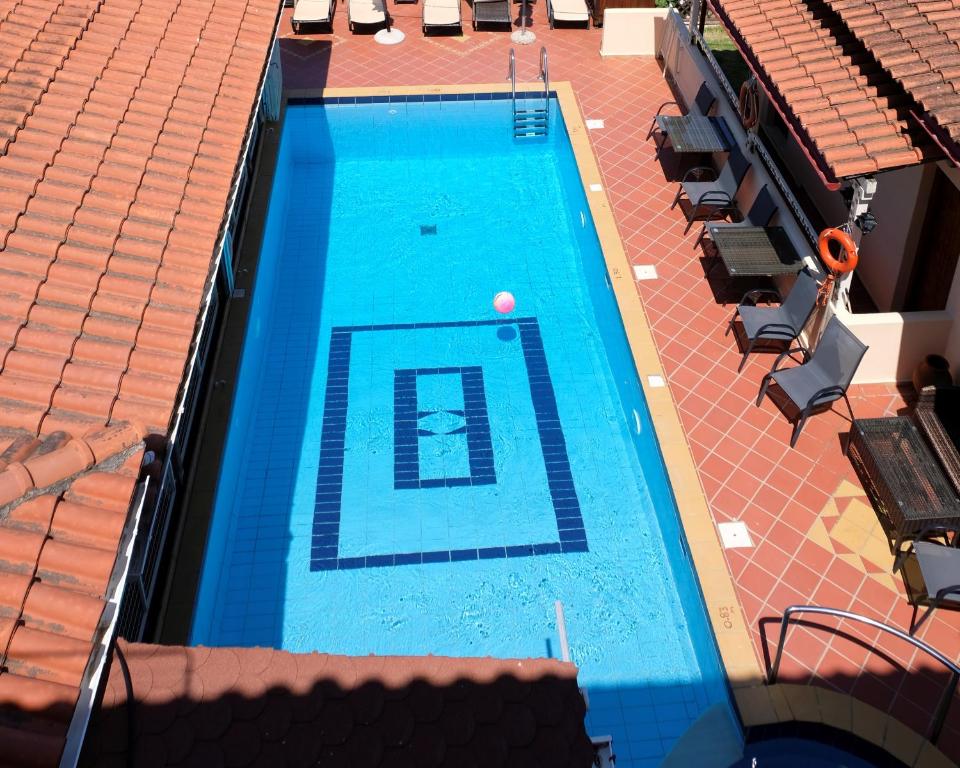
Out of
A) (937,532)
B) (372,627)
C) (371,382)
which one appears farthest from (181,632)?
(937,532)

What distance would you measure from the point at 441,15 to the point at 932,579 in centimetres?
1418

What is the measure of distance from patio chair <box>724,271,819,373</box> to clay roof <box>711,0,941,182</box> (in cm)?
153

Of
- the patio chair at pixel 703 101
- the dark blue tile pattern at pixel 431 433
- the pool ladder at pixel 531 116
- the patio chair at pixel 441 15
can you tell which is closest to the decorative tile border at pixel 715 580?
the dark blue tile pattern at pixel 431 433

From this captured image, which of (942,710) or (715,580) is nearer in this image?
(942,710)

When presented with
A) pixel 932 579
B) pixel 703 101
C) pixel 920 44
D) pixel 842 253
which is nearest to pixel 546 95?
pixel 703 101

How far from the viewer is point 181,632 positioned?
7301 millimetres

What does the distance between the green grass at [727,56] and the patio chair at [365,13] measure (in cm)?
617

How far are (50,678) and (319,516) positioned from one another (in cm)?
545

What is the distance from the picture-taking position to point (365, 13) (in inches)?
712

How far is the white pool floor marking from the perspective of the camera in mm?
8648

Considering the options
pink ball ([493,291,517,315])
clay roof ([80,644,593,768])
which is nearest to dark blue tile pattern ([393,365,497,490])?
pink ball ([493,291,517,315])

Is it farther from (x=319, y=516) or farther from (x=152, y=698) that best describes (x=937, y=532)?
(x=152, y=698)

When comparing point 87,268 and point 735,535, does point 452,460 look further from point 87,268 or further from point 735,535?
point 87,268

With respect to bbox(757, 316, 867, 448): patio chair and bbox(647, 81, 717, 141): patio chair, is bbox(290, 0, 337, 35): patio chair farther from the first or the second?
bbox(757, 316, 867, 448): patio chair
